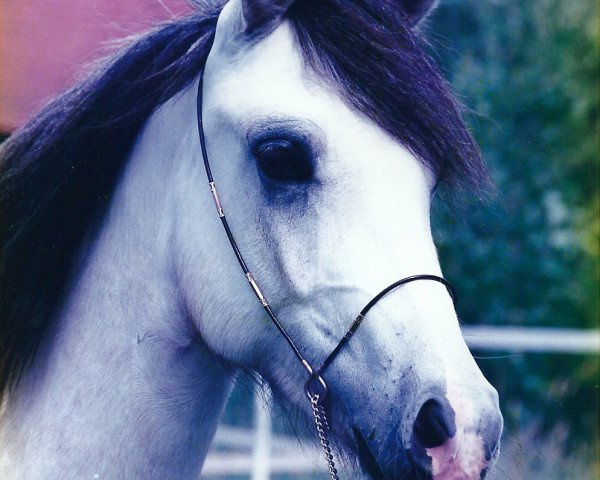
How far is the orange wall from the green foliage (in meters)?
3.54

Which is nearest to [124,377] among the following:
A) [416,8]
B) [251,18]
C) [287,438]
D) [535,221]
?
[251,18]

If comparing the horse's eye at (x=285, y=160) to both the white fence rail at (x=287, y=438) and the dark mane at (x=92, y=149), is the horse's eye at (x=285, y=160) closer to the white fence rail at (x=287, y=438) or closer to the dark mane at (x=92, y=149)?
the dark mane at (x=92, y=149)

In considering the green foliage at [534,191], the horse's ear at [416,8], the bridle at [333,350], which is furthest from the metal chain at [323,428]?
the green foliage at [534,191]

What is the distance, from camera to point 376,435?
1441 millimetres

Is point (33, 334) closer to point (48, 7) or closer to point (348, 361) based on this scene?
point (348, 361)

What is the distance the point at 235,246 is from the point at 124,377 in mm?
366

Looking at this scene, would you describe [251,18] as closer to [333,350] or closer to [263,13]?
[263,13]

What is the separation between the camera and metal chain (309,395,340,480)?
1535mm

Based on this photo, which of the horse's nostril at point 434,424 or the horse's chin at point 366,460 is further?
the horse's chin at point 366,460

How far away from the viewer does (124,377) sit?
1.67 meters

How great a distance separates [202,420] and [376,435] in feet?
1.55

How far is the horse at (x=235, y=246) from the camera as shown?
145 cm

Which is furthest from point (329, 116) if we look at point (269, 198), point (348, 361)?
point (348, 361)

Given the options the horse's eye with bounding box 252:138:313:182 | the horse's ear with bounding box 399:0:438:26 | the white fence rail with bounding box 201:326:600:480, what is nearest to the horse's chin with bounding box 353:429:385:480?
the horse's eye with bounding box 252:138:313:182
